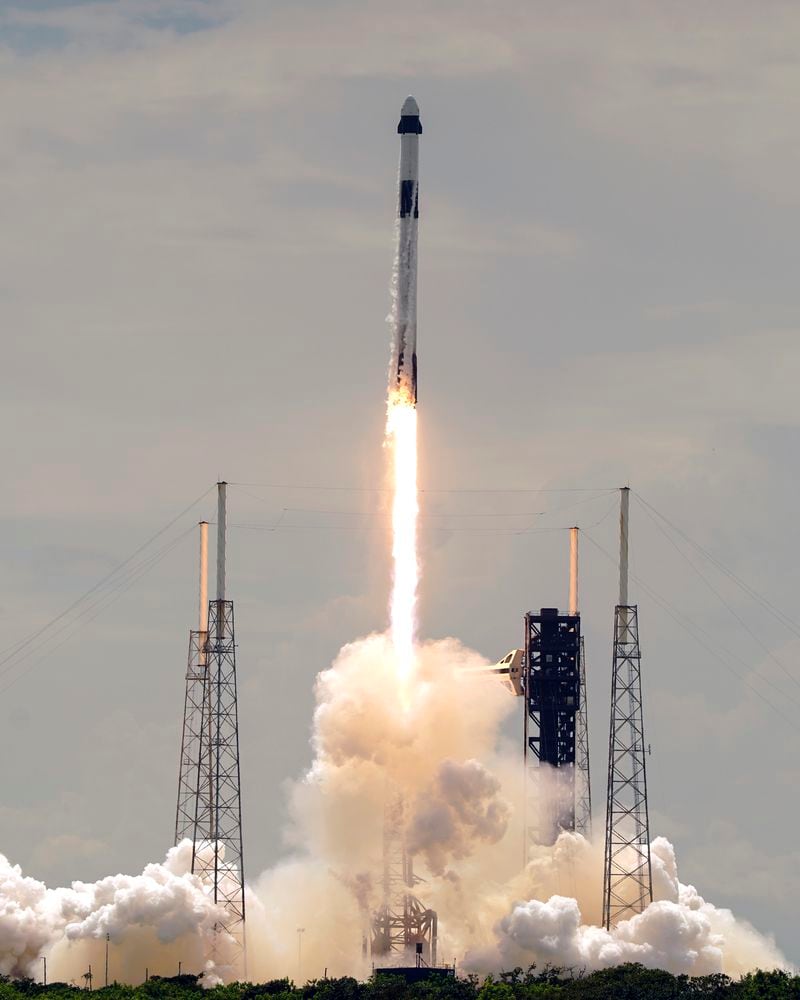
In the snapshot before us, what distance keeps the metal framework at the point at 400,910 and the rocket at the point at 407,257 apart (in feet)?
79.3

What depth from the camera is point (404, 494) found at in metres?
198

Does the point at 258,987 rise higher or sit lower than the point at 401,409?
lower

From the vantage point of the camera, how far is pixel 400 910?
199000mm

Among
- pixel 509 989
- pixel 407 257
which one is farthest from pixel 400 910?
pixel 407 257

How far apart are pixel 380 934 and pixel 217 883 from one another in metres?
9.74

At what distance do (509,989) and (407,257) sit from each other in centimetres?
4095

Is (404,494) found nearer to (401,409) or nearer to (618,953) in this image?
(401,409)

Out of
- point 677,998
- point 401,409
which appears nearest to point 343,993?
point 677,998

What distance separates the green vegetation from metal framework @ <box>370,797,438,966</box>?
3.14 metres

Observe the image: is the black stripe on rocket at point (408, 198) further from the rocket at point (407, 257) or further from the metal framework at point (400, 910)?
the metal framework at point (400, 910)

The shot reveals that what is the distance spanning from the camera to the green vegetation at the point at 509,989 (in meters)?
193

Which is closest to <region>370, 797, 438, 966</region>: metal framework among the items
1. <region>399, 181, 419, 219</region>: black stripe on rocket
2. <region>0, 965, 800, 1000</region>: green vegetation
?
<region>0, 965, 800, 1000</region>: green vegetation

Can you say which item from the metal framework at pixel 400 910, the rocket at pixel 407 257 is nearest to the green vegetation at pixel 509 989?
the metal framework at pixel 400 910

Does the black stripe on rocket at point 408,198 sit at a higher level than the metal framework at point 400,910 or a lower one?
higher
